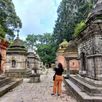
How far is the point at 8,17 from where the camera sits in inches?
1800

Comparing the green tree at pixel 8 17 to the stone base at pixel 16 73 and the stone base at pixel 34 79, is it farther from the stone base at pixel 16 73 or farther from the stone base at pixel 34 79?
the stone base at pixel 34 79

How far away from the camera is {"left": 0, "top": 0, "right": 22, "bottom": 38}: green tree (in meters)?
44.6

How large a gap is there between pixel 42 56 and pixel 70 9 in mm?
17366

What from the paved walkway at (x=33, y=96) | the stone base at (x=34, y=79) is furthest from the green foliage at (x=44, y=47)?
the paved walkway at (x=33, y=96)

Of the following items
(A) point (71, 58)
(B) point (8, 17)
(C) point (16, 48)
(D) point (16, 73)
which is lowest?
(D) point (16, 73)

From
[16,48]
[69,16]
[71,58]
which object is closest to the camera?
[16,48]

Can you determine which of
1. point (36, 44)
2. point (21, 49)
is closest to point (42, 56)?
point (36, 44)

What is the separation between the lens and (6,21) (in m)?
45.4

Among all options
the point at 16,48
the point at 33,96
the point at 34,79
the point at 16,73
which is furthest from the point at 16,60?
the point at 33,96

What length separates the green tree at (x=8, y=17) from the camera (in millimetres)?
44625

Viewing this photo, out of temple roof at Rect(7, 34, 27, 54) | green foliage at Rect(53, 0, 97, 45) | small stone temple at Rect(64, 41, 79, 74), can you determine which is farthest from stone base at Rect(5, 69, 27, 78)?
green foliage at Rect(53, 0, 97, 45)

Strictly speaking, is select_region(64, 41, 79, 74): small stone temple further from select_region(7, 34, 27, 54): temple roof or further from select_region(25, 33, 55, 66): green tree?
select_region(25, 33, 55, 66): green tree

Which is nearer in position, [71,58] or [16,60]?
[16,60]

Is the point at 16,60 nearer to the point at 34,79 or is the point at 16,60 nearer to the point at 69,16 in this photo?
the point at 34,79
